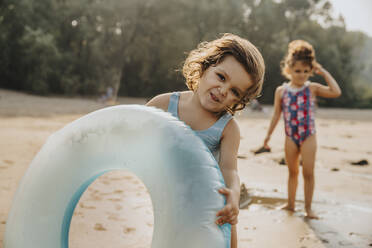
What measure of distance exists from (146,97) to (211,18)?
27.3 feet

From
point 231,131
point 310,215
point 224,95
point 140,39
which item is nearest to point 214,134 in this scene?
point 231,131

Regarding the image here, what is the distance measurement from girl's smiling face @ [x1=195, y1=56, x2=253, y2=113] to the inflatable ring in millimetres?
359

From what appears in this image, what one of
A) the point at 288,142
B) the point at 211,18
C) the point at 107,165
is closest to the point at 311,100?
the point at 288,142

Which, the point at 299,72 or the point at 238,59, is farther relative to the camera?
the point at 299,72

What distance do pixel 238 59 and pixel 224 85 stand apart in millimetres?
170

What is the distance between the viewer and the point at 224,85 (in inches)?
77.7

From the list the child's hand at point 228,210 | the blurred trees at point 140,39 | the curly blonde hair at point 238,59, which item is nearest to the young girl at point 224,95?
the curly blonde hair at point 238,59

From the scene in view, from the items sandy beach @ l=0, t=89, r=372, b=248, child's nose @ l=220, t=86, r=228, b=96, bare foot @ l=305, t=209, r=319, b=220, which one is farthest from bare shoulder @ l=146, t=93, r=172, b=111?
bare foot @ l=305, t=209, r=319, b=220

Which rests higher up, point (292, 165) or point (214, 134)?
point (214, 134)

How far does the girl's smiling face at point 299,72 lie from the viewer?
11.9ft

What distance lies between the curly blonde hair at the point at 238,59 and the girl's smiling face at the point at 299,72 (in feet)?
5.50

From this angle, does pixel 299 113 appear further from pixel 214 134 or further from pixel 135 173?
pixel 135 173

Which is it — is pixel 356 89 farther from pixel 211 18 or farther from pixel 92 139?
pixel 92 139

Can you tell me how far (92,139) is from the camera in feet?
5.90
